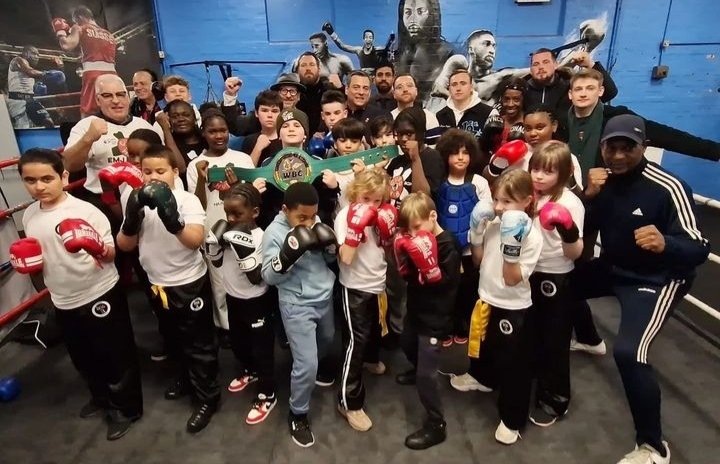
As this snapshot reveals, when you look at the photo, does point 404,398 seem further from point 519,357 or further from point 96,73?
point 96,73

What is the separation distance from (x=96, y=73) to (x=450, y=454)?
5.81m

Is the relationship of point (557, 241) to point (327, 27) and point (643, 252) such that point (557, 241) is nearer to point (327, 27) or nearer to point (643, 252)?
point (643, 252)

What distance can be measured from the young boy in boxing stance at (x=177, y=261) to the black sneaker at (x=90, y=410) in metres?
0.57

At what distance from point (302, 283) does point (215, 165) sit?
0.92m

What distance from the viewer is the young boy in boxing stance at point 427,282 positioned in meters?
1.94

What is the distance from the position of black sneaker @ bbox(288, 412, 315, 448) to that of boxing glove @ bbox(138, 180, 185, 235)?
1172 millimetres

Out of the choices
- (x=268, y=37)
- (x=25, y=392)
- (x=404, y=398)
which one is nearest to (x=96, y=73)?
(x=268, y=37)

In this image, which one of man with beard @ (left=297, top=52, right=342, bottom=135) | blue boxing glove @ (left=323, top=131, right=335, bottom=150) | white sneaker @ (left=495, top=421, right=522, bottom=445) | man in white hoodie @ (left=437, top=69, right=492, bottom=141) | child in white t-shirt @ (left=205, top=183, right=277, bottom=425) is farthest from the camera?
man with beard @ (left=297, top=52, right=342, bottom=135)

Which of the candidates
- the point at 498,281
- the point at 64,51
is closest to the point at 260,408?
the point at 498,281

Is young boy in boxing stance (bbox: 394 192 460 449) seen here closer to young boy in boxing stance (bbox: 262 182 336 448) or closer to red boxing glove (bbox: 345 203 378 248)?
red boxing glove (bbox: 345 203 378 248)

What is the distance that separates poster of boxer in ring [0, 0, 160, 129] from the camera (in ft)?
16.9

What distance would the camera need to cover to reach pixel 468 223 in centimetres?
244

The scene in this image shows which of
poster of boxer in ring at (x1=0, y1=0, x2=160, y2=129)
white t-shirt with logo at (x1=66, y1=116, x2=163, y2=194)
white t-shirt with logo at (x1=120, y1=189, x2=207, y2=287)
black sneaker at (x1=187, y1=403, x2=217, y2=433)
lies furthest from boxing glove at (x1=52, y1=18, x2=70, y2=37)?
black sneaker at (x1=187, y1=403, x2=217, y2=433)

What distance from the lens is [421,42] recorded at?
18.3 feet
